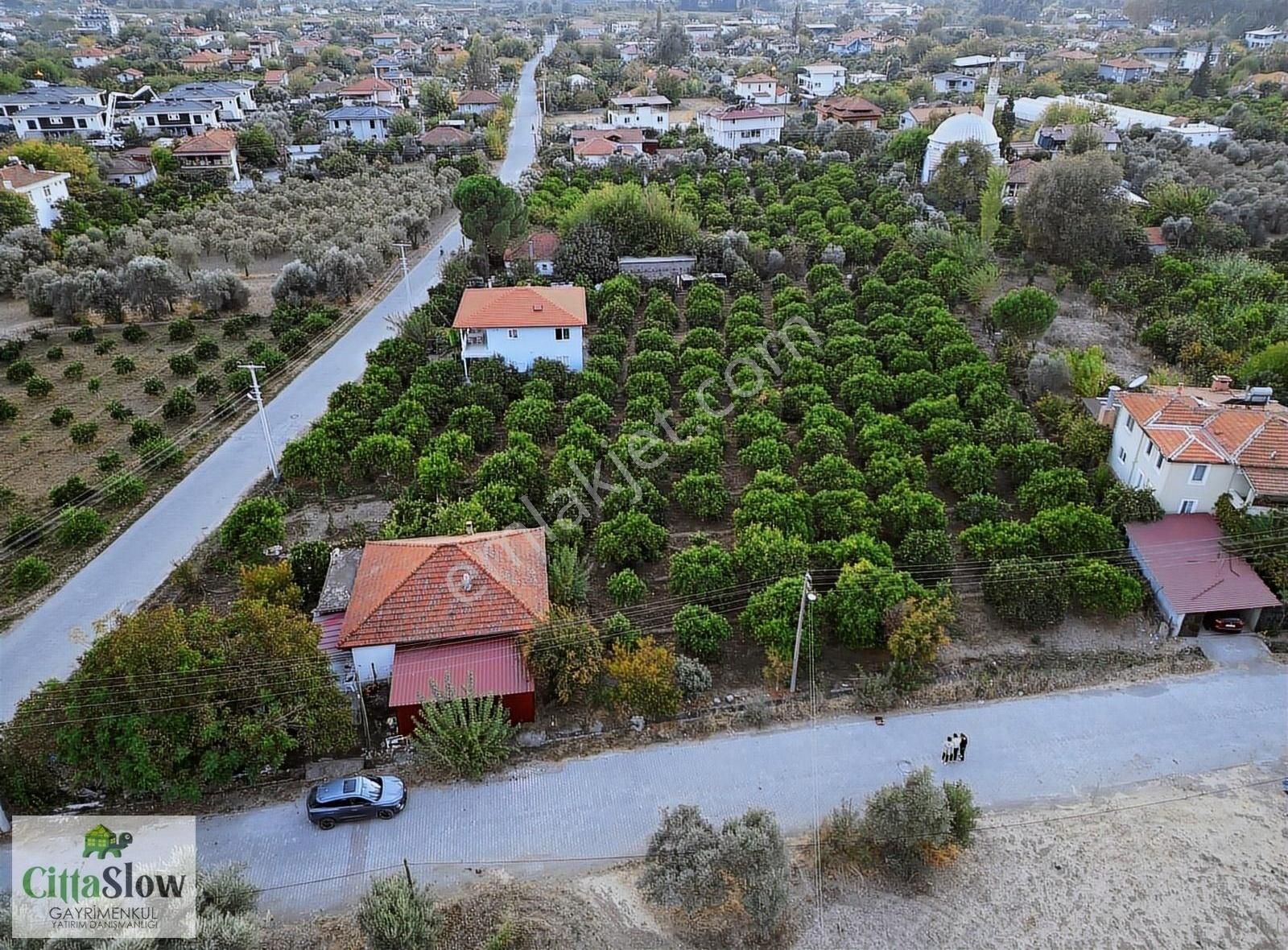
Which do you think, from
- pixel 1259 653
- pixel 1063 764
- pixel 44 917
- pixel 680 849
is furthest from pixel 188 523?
pixel 1259 653

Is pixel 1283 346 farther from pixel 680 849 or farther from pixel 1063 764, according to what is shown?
pixel 680 849

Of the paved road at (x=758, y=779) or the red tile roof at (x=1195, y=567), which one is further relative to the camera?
the red tile roof at (x=1195, y=567)

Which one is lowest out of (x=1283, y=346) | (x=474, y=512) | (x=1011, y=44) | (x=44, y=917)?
(x=44, y=917)

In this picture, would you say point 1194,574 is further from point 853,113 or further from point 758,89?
point 758,89

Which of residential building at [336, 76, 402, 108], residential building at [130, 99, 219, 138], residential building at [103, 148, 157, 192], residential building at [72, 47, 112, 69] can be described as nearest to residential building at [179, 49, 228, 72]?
residential building at [72, 47, 112, 69]

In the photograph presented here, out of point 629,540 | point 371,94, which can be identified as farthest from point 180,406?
point 371,94

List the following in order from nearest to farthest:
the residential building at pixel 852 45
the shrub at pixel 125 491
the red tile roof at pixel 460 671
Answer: the red tile roof at pixel 460 671 → the shrub at pixel 125 491 → the residential building at pixel 852 45

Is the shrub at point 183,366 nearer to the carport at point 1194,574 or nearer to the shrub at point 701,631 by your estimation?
the shrub at point 701,631

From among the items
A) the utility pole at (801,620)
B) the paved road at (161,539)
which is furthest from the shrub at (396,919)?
the paved road at (161,539)
